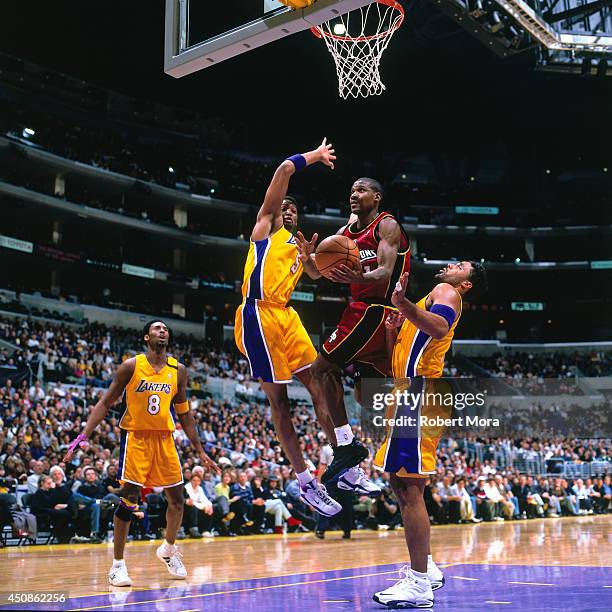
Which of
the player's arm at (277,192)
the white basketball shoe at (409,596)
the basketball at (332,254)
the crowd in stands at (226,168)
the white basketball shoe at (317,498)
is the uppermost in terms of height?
the crowd in stands at (226,168)

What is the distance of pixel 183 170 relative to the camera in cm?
3419

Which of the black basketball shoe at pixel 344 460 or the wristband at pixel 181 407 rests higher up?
the wristband at pixel 181 407

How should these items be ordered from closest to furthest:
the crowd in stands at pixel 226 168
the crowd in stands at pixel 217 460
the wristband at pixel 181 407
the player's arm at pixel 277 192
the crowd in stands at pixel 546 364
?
the player's arm at pixel 277 192 → the wristband at pixel 181 407 → the crowd in stands at pixel 217 460 → the crowd in stands at pixel 226 168 → the crowd in stands at pixel 546 364

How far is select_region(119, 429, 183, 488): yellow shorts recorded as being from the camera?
25.1 ft

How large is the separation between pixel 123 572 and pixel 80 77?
3025 cm

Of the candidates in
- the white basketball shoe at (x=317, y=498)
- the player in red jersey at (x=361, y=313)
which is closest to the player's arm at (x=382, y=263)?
the player in red jersey at (x=361, y=313)

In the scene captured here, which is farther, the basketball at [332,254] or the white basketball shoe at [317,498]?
the white basketball shoe at [317,498]

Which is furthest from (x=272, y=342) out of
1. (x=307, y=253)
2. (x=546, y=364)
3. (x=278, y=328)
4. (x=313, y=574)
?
(x=546, y=364)

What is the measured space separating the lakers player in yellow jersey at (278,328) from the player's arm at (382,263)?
19.2 inches

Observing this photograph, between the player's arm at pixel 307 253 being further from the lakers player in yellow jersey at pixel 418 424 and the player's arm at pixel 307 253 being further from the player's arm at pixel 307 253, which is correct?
the lakers player in yellow jersey at pixel 418 424

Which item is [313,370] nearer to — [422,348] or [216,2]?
[422,348]

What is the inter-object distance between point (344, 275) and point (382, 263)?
1.32 ft

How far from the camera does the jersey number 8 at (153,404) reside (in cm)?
776

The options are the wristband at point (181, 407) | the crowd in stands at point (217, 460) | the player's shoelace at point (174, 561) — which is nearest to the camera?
the player's shoelace at point (174, 561)
